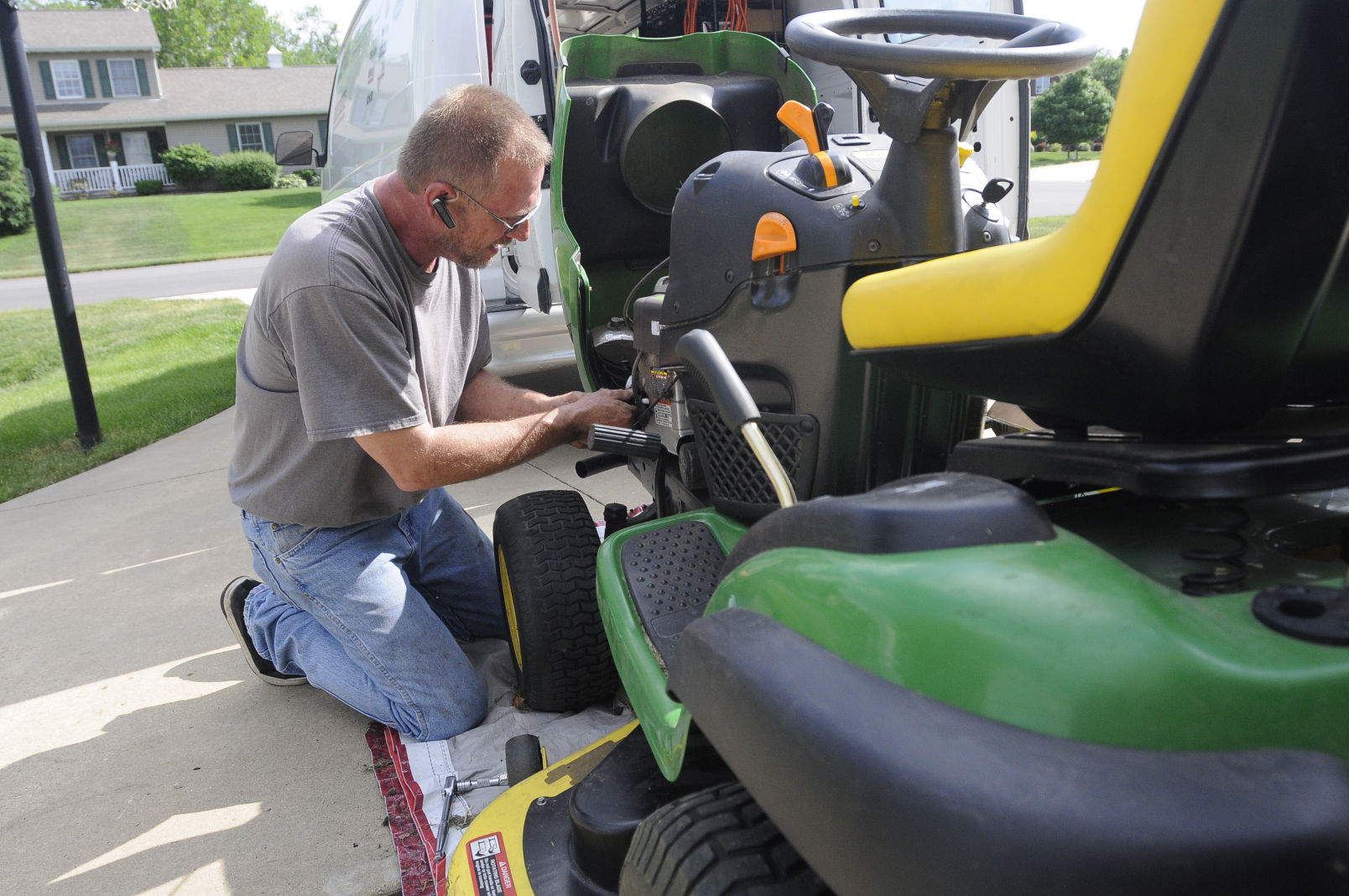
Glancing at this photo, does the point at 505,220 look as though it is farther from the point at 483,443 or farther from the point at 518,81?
the point at 518,81

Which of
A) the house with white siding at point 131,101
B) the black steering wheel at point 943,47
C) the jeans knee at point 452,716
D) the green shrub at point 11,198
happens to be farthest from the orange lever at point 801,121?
the house with white siding at point 131,101

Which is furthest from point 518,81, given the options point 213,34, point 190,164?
point 213,34

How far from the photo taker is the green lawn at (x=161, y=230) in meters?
18.9

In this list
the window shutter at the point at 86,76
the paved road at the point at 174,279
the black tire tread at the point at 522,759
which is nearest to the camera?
the black tire tread at the point at 522,759

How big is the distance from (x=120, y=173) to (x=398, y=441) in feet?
141

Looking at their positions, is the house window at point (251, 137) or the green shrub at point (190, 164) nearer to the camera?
the green shrub at point (190, 164)

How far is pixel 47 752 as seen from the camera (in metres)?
2.36

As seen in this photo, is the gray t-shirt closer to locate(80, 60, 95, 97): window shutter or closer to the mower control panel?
the mower control panel

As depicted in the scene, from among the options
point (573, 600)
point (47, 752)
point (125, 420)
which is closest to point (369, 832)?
point (573, 600)

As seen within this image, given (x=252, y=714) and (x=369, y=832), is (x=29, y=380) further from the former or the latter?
(x=369, y=832)

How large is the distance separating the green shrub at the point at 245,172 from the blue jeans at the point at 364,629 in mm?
36593

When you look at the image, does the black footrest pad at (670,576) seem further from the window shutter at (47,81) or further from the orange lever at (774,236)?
the window shutter at (47,81)

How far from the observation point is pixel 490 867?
5.13 feet

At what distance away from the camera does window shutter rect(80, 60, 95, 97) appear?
1538 inches
